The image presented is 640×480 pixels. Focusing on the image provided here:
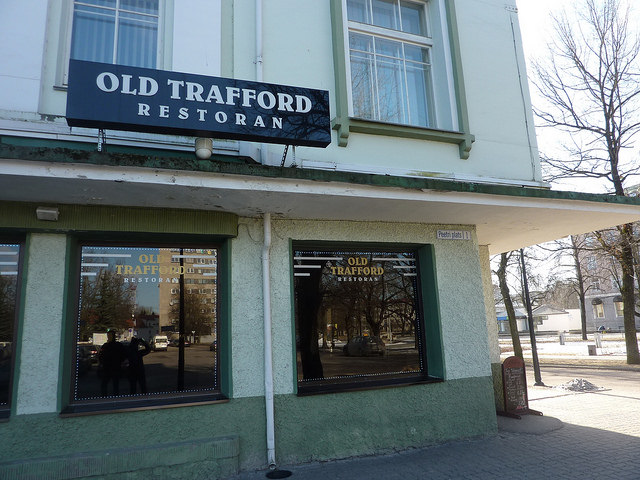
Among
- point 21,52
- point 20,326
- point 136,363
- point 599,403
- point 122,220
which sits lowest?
point 599,403

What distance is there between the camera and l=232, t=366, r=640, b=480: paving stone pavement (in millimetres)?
5332

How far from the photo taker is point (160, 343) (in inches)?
228

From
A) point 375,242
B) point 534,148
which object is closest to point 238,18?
point 375,242

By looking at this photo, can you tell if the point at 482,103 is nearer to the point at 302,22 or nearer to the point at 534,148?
the point at 534,148

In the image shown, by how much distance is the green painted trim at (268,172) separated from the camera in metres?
4.29

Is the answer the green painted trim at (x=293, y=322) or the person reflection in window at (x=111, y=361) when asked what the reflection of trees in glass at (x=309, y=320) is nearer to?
the green painted trim at (x=293, y=322)

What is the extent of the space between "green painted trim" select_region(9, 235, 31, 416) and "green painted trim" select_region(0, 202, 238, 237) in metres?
0.26

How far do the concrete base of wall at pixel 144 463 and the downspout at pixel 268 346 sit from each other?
0.41 meters

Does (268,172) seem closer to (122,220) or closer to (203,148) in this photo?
(203,148)

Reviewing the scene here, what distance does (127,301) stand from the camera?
18.9 ft

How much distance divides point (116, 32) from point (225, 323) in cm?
414

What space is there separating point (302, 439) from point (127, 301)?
275 centimetres

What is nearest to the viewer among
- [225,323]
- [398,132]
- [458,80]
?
[225,323]

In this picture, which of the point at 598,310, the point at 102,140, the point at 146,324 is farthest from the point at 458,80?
the point at 598,310
